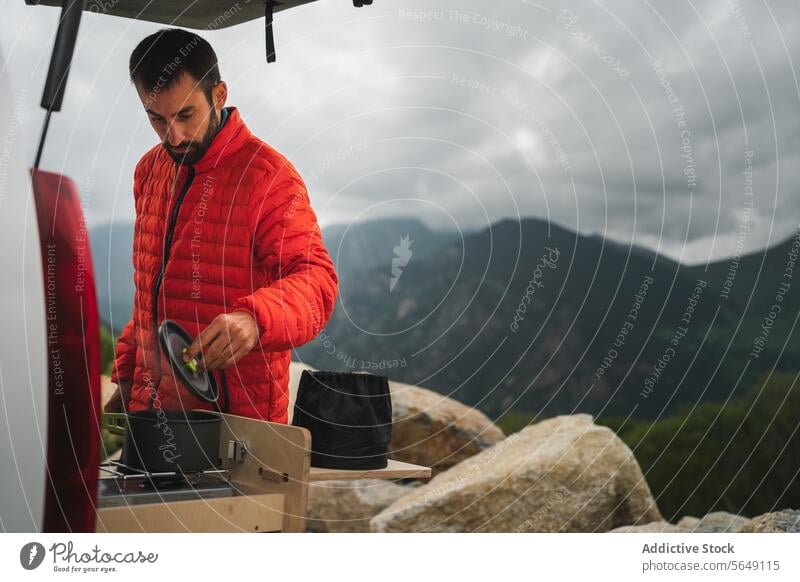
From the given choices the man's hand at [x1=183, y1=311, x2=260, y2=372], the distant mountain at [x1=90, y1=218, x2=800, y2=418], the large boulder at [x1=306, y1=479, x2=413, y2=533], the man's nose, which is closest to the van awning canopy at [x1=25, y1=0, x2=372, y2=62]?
the man's nose

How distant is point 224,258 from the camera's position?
5.44ft

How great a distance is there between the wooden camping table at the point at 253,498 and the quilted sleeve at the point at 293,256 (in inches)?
11.3

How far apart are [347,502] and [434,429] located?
1.23ft

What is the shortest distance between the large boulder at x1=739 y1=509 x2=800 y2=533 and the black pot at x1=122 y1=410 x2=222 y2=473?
1.25 m

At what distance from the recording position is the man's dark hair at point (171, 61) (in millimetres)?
1654

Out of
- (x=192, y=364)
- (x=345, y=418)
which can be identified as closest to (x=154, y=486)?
(x=192, y=364)

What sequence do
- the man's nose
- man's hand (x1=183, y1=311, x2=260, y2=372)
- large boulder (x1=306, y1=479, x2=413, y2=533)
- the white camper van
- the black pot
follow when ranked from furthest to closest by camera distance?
large boulder (x1=306, y1=479, x2=413, y2=533)
the man's nose
man's hand (x1=183, y1=311, x2=260, y2=372)
the black pot
the white camper van

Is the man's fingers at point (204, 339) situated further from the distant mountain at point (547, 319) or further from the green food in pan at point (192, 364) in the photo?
the distant mountain at point (547, 319)

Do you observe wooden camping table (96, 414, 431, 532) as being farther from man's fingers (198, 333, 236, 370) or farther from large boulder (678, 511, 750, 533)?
large boulder (678, 511, 750, 533)

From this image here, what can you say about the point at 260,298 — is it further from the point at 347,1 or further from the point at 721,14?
the point at 721,14

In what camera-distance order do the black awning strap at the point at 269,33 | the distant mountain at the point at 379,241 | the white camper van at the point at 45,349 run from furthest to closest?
the distant mountain at the point at 379,241 → the black awning strap at the point at 269,33 → the white camper van at the point at 45,349

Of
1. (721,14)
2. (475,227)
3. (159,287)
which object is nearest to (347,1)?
(475,227)

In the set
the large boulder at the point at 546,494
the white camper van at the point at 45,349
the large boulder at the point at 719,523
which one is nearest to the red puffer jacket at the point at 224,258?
the white camper van at the point at 45,349

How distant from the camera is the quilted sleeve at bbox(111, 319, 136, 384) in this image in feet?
5.66
